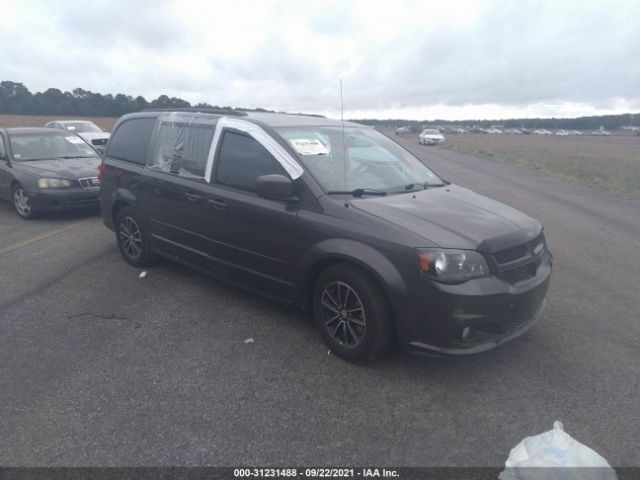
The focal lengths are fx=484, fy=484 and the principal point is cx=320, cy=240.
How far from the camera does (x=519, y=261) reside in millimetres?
3527

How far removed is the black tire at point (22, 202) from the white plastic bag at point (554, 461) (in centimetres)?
837

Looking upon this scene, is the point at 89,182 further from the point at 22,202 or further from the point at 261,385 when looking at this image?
the point at 261,385

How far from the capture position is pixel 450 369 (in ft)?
11.9

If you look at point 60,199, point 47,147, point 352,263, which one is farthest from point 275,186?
point 47,147

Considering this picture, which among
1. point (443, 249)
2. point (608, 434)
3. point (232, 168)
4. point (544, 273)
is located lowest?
point (608, 434)

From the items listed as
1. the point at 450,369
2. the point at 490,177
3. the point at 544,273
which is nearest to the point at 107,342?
the point at 450,369

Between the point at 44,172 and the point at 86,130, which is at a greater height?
the point at 86,130

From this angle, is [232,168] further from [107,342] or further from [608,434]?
[608,434]

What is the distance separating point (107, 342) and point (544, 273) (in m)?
3.51

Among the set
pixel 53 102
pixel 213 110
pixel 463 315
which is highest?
pixel 53 102

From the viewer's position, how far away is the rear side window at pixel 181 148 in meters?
4.71

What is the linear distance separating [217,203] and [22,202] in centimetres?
576

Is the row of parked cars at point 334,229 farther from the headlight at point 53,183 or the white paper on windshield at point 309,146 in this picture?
the headlight at point 53,183

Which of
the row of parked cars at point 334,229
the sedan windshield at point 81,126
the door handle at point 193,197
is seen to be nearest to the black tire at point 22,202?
the row of parked cars at point 334,229
